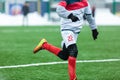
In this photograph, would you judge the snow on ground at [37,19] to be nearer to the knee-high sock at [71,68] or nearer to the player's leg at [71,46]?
the player's leg at [71,46]

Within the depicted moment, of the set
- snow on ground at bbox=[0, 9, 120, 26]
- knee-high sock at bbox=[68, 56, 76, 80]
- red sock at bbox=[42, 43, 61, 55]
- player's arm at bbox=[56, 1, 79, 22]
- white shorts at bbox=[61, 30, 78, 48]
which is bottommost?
snow on ground at bbox=[0, 9, 120, 26]

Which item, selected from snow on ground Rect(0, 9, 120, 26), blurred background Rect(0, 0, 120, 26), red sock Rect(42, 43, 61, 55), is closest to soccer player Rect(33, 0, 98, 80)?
red sock Rect(42, 43, 61, 55)

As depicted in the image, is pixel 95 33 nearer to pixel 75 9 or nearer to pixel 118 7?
pixel 75 9

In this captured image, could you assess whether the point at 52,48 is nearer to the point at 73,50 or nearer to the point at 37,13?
the point at 73,50

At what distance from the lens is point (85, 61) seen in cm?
1199

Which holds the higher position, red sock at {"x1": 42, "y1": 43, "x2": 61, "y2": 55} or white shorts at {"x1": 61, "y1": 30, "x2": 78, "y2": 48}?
white shorts at {"x1": 61, "y1": 30, "x2": 78, "y2": 48}

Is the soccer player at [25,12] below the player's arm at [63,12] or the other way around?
below

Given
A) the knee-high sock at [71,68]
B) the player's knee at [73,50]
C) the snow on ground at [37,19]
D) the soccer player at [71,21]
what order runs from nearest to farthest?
the knee-high sock at [71,68] → the soccer player at [71,21] → the player's knee at [73,50] → the snow on ground at [37,19]

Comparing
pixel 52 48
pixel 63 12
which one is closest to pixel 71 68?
pixel 63 12

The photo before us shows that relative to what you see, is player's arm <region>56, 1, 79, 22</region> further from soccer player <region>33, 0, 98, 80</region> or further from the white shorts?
the white shorts

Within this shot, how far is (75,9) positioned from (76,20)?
0.28 metres

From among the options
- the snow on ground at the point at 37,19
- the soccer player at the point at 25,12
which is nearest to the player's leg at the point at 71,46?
the soccer player at the point at 25,12

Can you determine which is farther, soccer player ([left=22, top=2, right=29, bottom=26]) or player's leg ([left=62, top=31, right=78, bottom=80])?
soccer player ([left=22, top=2, right=29, bottom=26])

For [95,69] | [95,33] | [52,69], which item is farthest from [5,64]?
[95,33]
